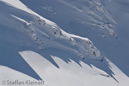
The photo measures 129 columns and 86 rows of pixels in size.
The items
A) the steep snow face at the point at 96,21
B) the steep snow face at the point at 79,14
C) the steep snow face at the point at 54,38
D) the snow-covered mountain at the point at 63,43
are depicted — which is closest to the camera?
the snow-covered mountain at the point at 63,43

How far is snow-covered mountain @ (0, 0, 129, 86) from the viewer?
16.6 meters

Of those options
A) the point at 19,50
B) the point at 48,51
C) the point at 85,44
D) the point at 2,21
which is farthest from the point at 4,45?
the point at 85,44

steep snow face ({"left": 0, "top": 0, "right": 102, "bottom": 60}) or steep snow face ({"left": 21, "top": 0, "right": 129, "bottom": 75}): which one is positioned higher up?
steep snow face ({"left": 21, "top": 0, "right": 129, "bottom": 75})

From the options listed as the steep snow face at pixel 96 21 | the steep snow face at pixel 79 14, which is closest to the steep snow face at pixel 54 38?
the steep snow face at pixel 96 21

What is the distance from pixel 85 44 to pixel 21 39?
6.12 metres

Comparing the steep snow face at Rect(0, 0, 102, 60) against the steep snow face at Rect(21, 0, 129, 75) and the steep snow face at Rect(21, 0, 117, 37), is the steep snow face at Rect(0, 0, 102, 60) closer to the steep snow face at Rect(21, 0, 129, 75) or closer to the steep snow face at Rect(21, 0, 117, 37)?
the steep snow face at Rect(21, 0, 129, 75)

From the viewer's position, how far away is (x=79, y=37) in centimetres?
2091

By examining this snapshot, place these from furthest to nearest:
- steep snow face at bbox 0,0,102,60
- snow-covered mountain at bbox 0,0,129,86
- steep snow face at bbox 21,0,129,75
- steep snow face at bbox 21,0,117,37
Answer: steep snow face at bbox 21,0,117,37, steep snow face at bbox 21,0,129,75, steep snow face at bbox 0,0,102,60, snow-covered mountain at bbox 0,0,129,86

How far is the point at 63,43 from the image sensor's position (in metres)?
19.9

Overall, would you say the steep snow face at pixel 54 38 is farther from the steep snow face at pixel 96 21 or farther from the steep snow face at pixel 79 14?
the steep snow face at pixel 79 14

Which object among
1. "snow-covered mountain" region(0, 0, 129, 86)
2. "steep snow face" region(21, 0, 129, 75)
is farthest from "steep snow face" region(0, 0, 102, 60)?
"steep snow face" region(21, 0, 129, 75)

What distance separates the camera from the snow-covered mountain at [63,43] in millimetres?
16562

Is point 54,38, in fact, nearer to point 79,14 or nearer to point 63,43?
point 63,43

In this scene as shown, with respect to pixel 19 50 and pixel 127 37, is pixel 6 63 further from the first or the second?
pixel 127 37
